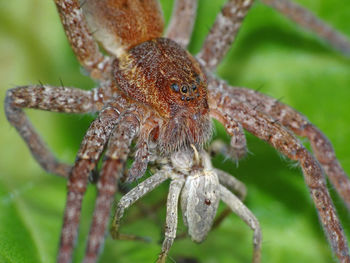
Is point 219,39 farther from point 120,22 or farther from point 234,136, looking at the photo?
point 234,136

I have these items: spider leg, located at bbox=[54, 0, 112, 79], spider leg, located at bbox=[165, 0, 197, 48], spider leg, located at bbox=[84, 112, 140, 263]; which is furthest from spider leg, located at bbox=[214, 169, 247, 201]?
spider leg, located at bbox=[165, 0, 197, 48]

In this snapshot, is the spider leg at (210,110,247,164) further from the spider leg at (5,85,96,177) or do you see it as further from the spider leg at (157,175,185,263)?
the spider leg at (5,85,96,177)

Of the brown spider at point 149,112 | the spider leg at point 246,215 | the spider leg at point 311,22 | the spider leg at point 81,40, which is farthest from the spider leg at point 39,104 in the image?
the spider leg at point 311,22

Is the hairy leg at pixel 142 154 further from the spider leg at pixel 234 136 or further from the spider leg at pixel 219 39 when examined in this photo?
the spider leg at pixel 219 39

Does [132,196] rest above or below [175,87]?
below

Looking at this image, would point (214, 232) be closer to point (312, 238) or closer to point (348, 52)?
point (312, 238)

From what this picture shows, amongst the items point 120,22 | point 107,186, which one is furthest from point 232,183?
point 120,22
